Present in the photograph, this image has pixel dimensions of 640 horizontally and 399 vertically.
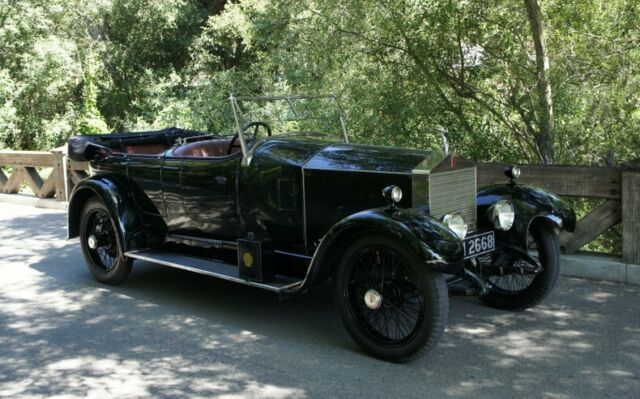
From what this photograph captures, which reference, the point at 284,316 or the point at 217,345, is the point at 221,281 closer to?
the point at 284,316

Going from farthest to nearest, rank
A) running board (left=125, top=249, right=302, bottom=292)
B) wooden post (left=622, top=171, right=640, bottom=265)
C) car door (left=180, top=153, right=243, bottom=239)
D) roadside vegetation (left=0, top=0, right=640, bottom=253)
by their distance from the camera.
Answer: roadside vegetation (left=0, top=0, right=640, bottom=253) → wooden post (left=622, top=171, right=640, bottom=265) → car door (left=180, top=153, right=243, bottom=239) → running board (left=125, top=249, right=302, bottom=292)

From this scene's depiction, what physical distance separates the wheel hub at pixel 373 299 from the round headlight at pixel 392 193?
0.63 meters

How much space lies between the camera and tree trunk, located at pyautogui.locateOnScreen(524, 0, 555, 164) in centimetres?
768

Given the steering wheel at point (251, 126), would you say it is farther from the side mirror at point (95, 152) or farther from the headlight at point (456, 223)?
the headlight at point (456, 223)

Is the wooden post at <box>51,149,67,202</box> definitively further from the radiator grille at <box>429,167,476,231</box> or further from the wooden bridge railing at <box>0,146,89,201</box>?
the radiator grille at <box>429,167,476,231</box>

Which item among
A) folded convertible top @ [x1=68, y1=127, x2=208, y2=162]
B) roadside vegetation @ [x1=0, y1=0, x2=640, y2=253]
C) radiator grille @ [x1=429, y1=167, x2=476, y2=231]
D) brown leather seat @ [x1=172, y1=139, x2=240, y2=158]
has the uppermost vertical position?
roadside vegetation @ [x1=0, y1=0, x2=640, y2=253]

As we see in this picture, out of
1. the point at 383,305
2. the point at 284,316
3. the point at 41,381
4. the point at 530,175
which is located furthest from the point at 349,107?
the point at 41,381

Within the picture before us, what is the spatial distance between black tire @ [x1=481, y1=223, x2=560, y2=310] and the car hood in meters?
1.17

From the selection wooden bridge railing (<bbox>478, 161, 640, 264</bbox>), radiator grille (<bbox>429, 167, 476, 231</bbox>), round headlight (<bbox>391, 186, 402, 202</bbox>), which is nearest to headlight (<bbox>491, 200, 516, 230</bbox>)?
radiator grille (<bbox>429, 167, 476, 231</bbox>)

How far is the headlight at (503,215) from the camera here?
510 centimetres

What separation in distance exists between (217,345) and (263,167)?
1460 millimetres

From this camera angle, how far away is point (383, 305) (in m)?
4.44

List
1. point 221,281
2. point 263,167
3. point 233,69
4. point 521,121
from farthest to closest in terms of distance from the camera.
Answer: point 233,69
point 521,121
point 221,281
point 263,167

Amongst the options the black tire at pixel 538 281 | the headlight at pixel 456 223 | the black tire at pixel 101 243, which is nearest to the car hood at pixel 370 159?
the headlight at pixel 456 223
